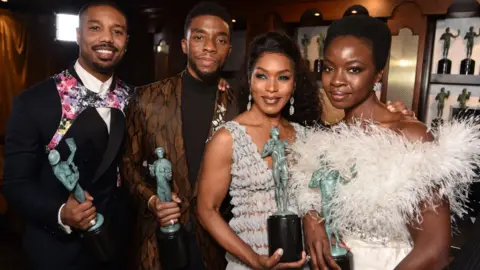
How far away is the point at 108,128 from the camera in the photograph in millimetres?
1823

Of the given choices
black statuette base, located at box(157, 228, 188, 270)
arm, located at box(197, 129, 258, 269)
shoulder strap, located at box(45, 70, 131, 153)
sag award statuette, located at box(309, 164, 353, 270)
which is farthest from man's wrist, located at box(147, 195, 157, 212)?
sag award statuette, located at box(309, 164, 353, 270)

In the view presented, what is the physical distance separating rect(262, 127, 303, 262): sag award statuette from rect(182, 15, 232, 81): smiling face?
67cm

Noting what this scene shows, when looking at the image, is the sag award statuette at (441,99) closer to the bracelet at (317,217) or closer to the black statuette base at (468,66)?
the black statuette base at (468,66)

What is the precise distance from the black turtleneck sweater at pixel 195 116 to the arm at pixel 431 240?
98 centimetres

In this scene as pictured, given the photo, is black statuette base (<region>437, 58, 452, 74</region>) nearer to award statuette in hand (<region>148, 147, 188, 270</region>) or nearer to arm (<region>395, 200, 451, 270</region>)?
arm (<region>395, 200, 451, 270</region>)

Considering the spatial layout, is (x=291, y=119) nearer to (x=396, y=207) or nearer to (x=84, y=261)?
(x=396, y=207)

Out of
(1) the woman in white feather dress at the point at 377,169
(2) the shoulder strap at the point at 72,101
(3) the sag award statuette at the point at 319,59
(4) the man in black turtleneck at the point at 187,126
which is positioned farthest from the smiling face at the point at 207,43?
(3) the sag award statuette at the point at 319,59

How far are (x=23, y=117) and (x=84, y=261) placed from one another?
70 centimetres

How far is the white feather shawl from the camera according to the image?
1191 millimetres

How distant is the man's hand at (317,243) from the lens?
4.15 ft

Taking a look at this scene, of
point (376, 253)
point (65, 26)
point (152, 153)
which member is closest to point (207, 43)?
point (152, 153)

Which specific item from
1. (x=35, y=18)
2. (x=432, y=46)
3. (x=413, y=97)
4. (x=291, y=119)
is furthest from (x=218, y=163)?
(x=35, y=18)

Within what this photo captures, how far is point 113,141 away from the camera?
71.4 inches

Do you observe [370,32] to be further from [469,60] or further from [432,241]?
[469,60]
